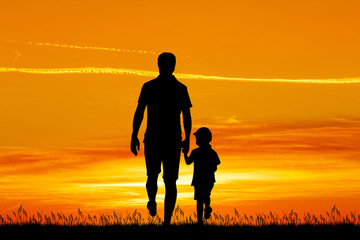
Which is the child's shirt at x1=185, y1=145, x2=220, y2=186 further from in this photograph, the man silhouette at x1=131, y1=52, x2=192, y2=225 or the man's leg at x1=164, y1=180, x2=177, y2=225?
the man silhouette at x1=131, y1=52, x2=192, y2=225

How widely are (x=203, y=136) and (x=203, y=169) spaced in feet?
2.67

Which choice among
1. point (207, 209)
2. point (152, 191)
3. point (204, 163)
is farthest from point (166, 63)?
point (207, 209)

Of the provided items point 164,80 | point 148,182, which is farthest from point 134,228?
point 164,80

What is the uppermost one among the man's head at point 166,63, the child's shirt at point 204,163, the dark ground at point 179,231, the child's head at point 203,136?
the man's head at point 166,63

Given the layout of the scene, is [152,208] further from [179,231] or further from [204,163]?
[204,163]

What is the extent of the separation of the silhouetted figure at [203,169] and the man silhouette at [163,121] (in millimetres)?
2098

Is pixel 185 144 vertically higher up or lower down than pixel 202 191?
higher up

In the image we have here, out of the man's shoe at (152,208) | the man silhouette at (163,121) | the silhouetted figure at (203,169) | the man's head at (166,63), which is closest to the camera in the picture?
the man's head at (166,63)

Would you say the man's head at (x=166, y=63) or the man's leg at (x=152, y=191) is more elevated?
the man's head at (x=166, y=63)

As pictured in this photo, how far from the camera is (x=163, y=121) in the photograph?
13.9m

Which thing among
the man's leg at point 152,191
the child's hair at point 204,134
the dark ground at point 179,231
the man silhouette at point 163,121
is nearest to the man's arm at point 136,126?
the man silhouette at point 163,121

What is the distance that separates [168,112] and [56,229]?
11.6 ft

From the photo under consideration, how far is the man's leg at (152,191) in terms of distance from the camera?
→ 46.1 feet

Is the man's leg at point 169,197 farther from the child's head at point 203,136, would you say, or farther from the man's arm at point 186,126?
the child's head at point 203,136
